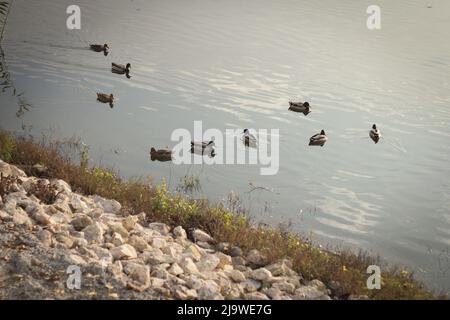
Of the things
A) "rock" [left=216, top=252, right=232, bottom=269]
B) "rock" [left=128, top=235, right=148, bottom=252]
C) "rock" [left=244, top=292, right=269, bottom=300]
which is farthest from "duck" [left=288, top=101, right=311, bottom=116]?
"rock" [left=244, top=292, right=269, bottom=300]

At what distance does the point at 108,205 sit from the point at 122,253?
109 inches

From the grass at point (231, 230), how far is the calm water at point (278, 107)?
2.18 meters

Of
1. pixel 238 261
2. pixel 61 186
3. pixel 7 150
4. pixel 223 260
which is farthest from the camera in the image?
pixel 7 150

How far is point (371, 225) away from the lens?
13.1 m

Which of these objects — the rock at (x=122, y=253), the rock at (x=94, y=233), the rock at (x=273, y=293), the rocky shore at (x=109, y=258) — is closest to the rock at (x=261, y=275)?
the rocky shore at (x=109, y=258)

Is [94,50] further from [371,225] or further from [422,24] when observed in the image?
[422,24]

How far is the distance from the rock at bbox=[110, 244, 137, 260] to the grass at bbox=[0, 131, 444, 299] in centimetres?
216

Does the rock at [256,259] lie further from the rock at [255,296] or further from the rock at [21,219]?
the rock at [21,219]

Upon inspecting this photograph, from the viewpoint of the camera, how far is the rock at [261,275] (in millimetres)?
7820

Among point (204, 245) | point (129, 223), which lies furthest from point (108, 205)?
point (204, 245)

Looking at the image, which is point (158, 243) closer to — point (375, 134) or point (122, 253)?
point (122, 253)

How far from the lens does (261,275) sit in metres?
7.84

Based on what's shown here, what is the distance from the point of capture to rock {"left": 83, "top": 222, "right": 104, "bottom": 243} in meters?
7.79

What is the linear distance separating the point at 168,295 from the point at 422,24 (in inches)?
2442
